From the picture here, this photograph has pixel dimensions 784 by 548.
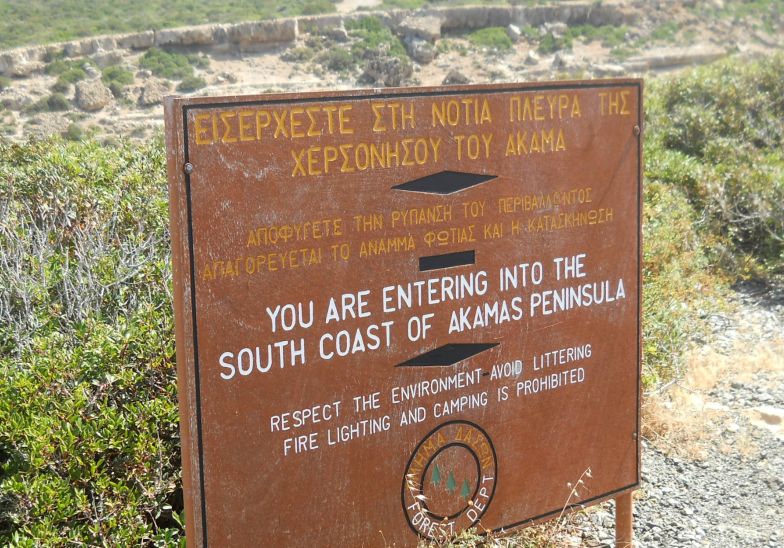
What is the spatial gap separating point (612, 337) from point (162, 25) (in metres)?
35.9

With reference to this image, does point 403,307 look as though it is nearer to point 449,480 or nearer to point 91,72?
point 449,480

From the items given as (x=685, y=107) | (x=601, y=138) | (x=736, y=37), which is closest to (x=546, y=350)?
(x=601, y=138)

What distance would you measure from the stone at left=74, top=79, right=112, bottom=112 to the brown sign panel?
83.8 ft

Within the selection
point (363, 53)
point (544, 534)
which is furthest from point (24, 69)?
point (544, 534)

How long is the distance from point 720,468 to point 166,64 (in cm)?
3042

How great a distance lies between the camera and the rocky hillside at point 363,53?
27219 millimetres

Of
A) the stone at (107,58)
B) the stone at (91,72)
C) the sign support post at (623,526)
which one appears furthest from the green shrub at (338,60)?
the sign support post at (623,526)

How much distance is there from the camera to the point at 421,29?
3797 cm

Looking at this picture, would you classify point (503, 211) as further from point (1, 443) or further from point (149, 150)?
point (149, 150)

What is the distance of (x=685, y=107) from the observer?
926cm

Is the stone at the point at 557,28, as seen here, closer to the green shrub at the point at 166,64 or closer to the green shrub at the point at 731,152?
the green shrub at the point at 166,64

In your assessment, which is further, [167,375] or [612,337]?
[167,375]

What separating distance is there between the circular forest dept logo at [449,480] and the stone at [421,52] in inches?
1356

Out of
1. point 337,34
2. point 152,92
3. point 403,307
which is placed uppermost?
point 337,34
